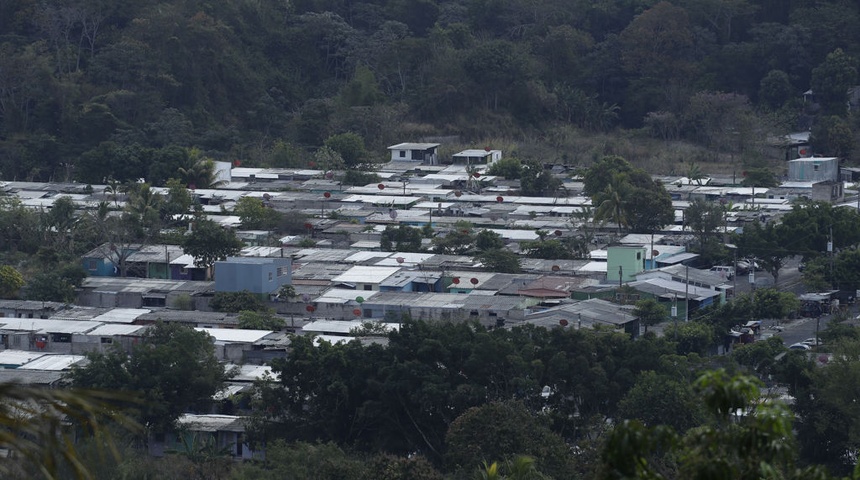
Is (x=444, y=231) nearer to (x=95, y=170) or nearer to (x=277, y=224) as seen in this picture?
(x=277, y=224)

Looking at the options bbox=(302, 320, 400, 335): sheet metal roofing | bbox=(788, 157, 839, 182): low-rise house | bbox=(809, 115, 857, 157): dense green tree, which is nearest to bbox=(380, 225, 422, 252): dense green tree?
bbox=(302, 320, 400, 335): sheet metal roofing

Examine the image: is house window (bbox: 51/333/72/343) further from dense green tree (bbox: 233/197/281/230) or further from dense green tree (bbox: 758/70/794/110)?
dense green tree (bbox: 758/70/794/110)

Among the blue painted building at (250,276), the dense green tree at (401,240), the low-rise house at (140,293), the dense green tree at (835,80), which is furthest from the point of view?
the dense green tree at (835,80)

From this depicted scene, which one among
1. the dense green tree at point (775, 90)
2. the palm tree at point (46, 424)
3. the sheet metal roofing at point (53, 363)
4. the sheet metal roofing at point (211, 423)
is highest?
the dense green tree at point (775, 90)

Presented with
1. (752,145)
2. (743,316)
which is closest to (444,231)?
(743,316)

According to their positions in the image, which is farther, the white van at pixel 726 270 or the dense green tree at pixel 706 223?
the dense green tree at pixel 706 223

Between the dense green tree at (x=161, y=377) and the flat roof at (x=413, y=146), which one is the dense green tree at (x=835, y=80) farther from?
the dense green tree at (x=161, y=377)

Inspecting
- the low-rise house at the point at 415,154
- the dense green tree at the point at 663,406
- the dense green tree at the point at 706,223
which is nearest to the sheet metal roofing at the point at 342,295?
the dense green tree at the point at 706,223
